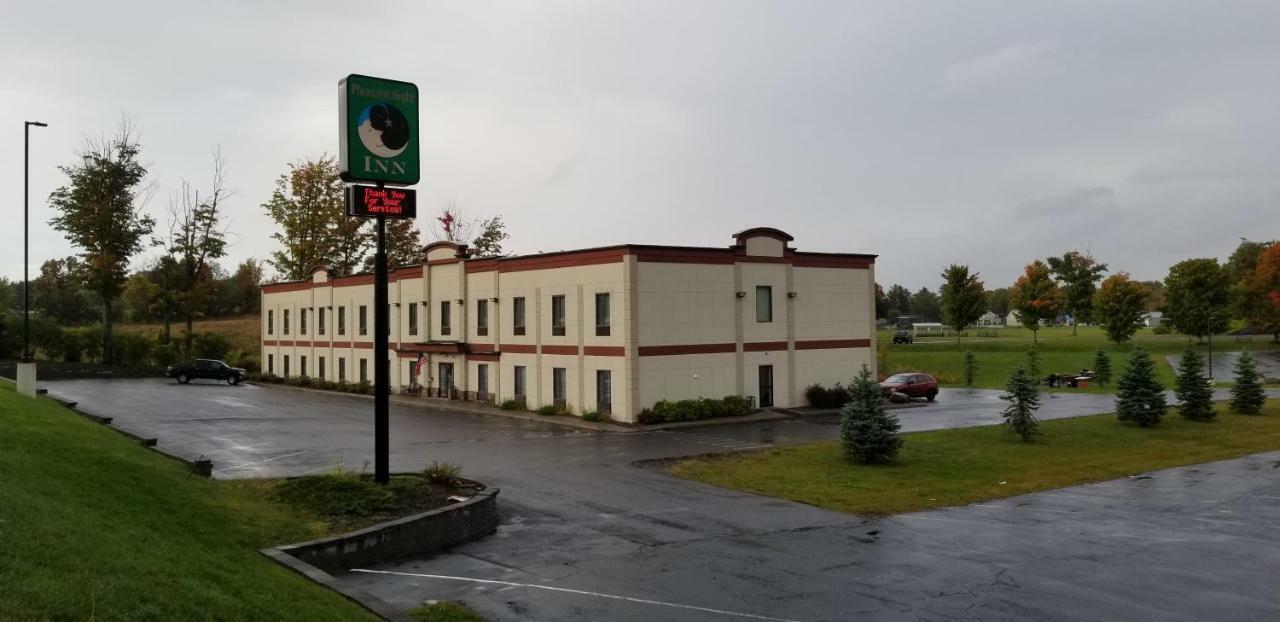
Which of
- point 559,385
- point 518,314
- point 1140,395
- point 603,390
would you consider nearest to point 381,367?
point 603,390

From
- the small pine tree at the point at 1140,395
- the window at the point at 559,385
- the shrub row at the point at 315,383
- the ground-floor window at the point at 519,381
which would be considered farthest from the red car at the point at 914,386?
the shrub row at the point at 315,383

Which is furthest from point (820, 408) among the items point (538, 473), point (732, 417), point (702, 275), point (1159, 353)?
point (1159, 353)

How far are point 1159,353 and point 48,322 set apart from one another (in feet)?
317

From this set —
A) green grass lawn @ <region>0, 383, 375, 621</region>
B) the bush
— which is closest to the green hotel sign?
the bush

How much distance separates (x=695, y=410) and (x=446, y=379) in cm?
1692

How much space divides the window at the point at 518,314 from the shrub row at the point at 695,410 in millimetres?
9194

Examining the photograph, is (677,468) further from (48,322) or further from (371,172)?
(48,322)

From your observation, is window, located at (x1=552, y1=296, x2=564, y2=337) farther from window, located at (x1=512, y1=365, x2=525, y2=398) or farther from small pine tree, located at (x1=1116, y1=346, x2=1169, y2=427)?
small pine tree, located at (x1=1116, y1=346, x2=1169, y2=427)

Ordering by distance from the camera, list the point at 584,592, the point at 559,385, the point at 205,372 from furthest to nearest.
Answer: the point at 205,372, the point at 559,385, the point at 584,592

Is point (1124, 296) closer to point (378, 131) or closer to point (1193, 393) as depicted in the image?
point (1193, 393)

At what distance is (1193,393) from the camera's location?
33.5 m

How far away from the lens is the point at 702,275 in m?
38.5

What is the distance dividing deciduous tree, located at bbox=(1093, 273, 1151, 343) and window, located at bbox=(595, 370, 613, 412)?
59810 mm

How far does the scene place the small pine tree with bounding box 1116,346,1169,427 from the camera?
31953 mm
